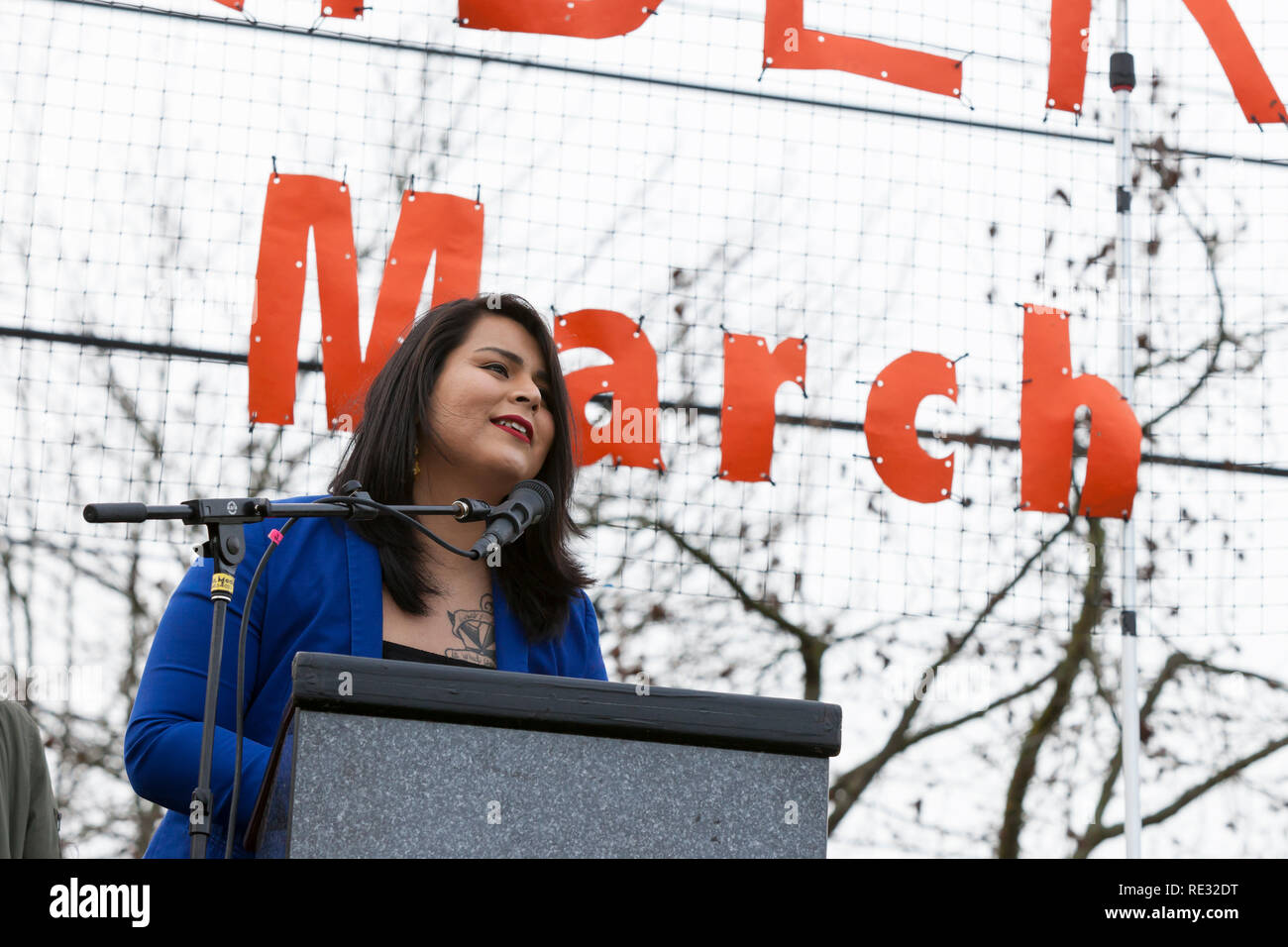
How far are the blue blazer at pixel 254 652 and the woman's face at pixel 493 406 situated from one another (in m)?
0.19

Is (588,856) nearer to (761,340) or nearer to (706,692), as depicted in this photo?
(706,692)

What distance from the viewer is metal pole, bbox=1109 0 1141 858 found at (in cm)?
378

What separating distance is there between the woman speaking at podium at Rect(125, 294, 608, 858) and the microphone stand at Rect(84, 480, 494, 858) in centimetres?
11

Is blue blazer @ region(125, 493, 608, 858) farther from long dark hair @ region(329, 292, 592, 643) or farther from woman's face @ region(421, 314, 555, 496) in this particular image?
woman's face @ region(421, 314, 555, 496)

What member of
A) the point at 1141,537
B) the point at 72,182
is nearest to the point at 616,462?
the point at 72,182

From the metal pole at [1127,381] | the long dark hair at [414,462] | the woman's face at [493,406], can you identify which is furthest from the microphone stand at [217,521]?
the metal pole at [1127,381]

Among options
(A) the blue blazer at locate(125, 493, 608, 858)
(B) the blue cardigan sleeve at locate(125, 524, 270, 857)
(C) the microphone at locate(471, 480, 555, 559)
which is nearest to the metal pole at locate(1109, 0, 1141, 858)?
(A) the blue blazer at locate(125, 493, 608, 858)

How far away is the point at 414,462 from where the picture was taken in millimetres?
2275

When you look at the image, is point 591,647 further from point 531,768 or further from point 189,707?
point 531,768

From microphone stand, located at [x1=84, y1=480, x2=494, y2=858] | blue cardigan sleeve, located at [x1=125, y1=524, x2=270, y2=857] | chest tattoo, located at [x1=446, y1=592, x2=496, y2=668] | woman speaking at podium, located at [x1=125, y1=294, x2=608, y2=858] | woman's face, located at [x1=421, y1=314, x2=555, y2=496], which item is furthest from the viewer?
woman's face, located at [x1=421, y1=314, x2=555, y2=496]

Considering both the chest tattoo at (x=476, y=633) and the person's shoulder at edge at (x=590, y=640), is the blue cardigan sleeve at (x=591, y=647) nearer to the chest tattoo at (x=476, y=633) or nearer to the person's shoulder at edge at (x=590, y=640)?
the person's shoulder at edge at (x=590, y=640)

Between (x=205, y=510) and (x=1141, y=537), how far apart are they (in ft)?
20.9

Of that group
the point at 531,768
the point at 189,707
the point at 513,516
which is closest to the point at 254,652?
the point at 189,707
